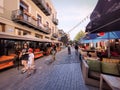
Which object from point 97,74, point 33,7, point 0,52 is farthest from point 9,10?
point 97,74

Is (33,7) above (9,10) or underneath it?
above

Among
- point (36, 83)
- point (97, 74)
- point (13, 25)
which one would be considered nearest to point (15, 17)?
point (13, 25)

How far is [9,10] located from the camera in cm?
1308

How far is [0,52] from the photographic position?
10.9 meters

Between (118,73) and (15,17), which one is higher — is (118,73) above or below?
below

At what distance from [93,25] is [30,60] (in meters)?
4.81

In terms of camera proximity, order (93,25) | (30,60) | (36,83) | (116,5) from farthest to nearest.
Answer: (30,60) → (36,83) → (93,25) → (116,5)

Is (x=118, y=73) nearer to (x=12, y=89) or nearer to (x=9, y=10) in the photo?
(x=12, y=89)

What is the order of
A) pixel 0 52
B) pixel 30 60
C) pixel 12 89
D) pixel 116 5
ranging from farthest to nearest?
pixel 0 52 → pixel 30 60 → pixel 12 89 → pixel 116 5

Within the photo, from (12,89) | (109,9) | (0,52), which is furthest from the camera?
(0,52)

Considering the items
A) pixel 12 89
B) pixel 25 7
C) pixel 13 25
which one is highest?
pixel 25 7

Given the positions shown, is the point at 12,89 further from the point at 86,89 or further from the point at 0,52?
the point at 0,52

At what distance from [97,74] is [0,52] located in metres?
8.58

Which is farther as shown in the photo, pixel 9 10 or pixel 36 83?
pixel 9 10
